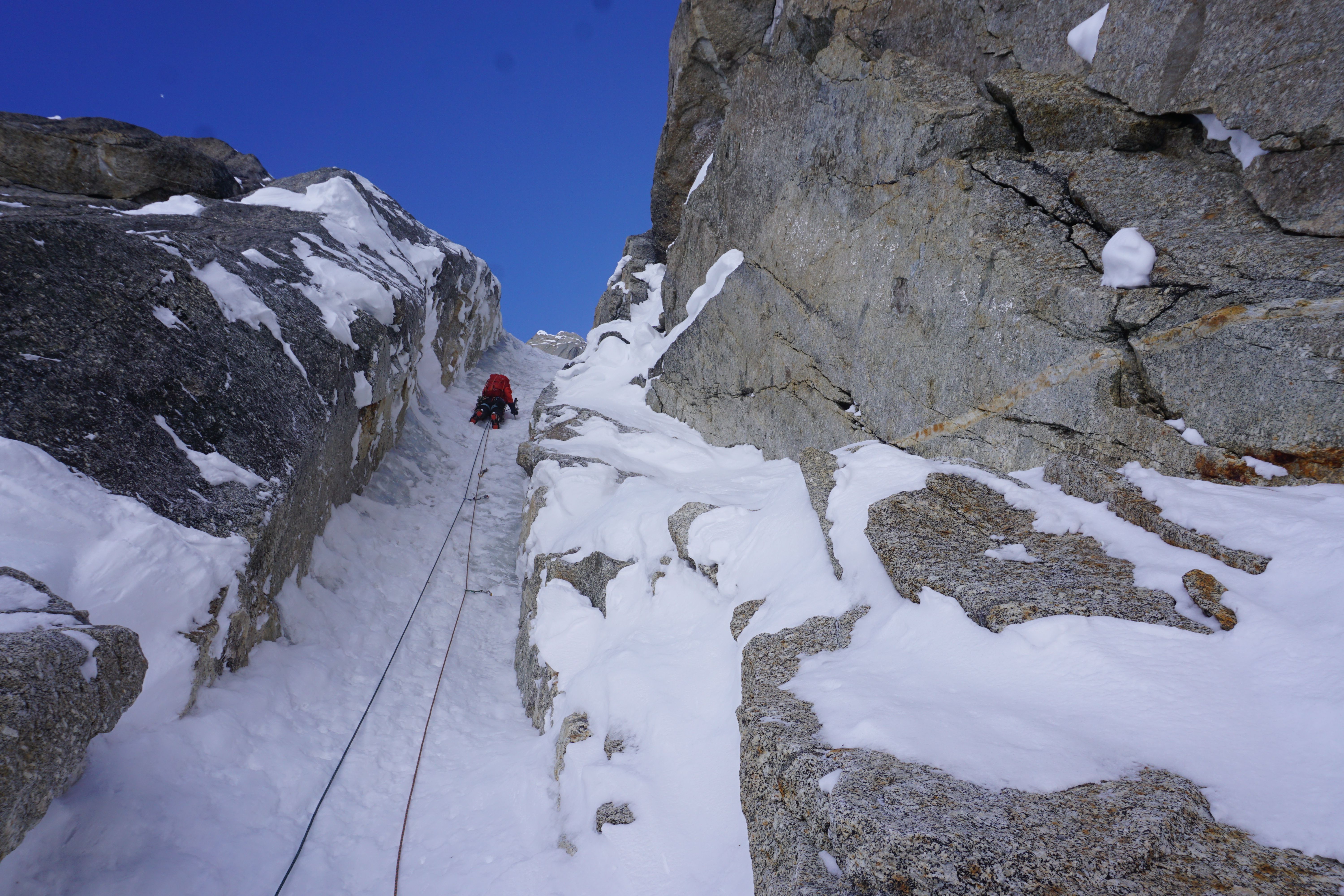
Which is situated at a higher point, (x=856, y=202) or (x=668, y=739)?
(x=856, y=202)

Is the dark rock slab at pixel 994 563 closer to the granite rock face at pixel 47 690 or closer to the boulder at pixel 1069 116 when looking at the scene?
the boulder at pixel 1069 116

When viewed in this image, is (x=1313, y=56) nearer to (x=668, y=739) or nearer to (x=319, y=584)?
(x=668, y=739)

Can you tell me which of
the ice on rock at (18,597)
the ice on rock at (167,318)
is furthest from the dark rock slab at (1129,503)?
the ice on rock at (167,318)

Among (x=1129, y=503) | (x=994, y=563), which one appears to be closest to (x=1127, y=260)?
(x=1129, y=503)

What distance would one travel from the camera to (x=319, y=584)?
7.62 m

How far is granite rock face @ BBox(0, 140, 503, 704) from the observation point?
17.5ft

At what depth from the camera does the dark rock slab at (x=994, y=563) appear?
125 inches

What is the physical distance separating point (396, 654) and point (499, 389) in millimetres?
10156

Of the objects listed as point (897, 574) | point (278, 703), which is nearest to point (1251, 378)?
point (897, 574)

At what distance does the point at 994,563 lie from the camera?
3.80 metres

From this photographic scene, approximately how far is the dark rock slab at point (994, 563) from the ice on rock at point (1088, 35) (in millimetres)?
4576

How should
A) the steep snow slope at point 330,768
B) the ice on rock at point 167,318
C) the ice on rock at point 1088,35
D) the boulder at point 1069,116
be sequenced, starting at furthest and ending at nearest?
the ice on rock at point 167,318 < the ice on rock at point 1088,35 < the boulder at point 1069,116 < the steep snow slope at point 330,768

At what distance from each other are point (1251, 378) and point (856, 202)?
197 inches

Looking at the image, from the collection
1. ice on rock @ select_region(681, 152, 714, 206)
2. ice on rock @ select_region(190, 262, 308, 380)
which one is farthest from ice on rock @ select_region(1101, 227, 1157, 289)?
ice on rock @ select_region(681, 152, 714, 206)
